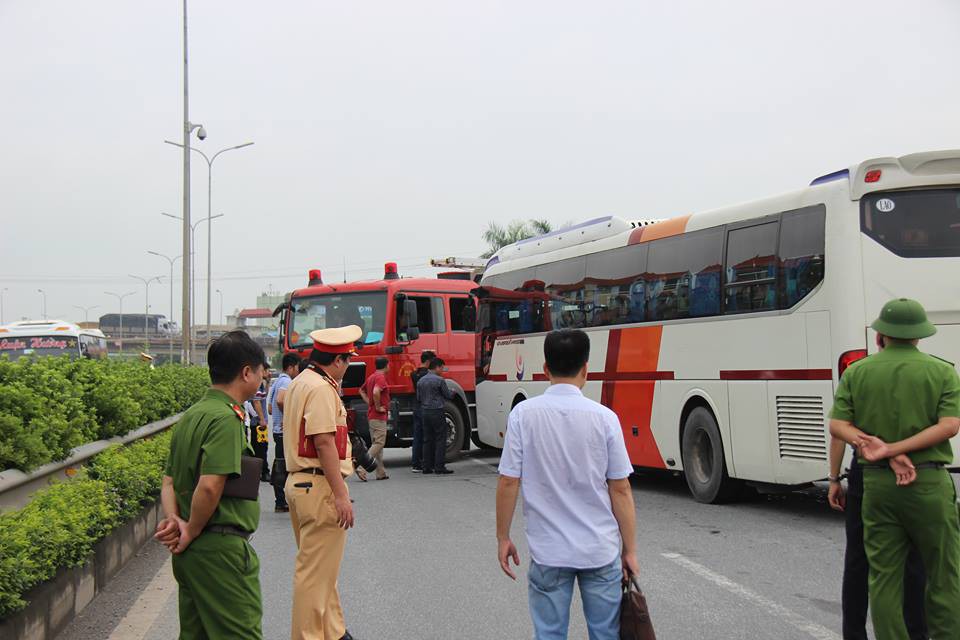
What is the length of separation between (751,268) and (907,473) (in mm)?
6024

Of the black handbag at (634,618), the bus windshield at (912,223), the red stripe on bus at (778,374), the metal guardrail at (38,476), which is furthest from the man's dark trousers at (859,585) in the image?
the metal guardrail at (38,476)

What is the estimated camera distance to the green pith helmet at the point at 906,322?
16.1 ft

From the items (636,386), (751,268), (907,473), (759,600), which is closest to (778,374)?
(751,268)

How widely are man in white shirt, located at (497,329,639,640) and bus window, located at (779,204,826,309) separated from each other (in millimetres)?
6201

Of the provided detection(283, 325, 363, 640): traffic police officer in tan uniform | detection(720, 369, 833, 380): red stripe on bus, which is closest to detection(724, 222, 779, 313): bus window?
detection(720, 369, 833, 380): red stripe on bus

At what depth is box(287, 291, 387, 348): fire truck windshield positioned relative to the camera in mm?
17766

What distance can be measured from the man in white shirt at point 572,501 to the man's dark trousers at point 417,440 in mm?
12193

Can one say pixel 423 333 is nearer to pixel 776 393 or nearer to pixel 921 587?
pixel 776 393

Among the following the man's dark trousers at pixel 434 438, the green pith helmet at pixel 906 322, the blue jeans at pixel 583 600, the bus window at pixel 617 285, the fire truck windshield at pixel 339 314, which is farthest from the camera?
the fire truck windshield at pixel 339 314

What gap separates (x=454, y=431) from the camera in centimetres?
1808

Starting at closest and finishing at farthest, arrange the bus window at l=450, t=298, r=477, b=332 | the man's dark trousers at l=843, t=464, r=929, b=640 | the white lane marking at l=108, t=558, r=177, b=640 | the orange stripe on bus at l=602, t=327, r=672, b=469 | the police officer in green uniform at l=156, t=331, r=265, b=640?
1. the police officer in green uniform at l=156, t=331, r=265, b=640
2. the man's dark trousers at l=843, t=464, r=929, b=640
3. the white lane marking at l=108, t=558, r=177, b=640
4. the orange stripe on bus at l=602, t=327, r=672, b=469
5. the bus window at l=450, t=298, r=477, b=332

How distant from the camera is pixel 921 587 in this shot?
500cm

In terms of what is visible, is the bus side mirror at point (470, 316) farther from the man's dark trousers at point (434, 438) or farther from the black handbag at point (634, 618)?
the black handbag at point (634, 618)

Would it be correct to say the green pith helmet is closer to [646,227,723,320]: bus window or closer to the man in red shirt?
[646,227,723,320]: bus window
